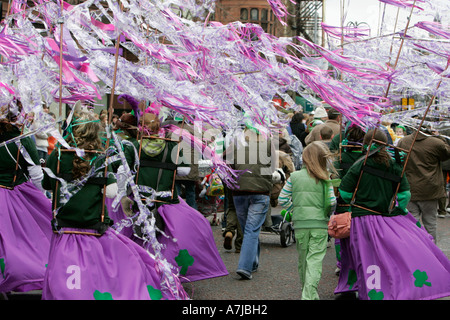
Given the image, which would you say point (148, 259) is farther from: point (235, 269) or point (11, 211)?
point (235, 269)

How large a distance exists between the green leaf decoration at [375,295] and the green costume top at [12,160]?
126 inches

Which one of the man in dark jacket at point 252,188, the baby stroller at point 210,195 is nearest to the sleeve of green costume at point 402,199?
the man in dark jacket at point 252,188

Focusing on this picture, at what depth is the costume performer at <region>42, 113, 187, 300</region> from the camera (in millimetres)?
4547

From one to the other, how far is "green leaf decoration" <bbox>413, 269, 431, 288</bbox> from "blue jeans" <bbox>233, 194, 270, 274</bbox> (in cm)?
199

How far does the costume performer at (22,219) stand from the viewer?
222 inches

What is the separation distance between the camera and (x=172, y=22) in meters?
5.87

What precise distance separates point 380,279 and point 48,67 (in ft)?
10.8

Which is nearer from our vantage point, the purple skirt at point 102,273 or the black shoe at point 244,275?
the purple skirt at point 102,273

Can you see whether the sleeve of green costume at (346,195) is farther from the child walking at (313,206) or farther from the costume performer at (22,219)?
the costume performer at (22,219)

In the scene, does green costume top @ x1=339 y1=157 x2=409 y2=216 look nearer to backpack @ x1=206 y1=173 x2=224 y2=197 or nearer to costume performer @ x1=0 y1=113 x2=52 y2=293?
costume performer @ x1=0 y1=113 x2=52 y2=293

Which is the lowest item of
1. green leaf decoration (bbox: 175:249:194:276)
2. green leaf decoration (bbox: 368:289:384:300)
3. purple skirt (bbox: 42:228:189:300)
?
green leaf decoration (bbox: 368:289:384:300)

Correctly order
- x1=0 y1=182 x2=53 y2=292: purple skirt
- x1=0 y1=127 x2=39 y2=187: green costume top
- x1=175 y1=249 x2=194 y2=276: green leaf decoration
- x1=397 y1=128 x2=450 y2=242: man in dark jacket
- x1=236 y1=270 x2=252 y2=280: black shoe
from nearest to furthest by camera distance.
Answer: x1=0 y1=182 x2=53 y2=292: purple skirt, x1=0 y1=127 x2=39 y2=187: green costume top, x1=175 y1=249 x2=194 y2=276: green leaf decoration, x1=236 y1=270 x2=252 y2=280: black shoe, x1=397 y1=128 x2=450 y2=242: man in dark jacket

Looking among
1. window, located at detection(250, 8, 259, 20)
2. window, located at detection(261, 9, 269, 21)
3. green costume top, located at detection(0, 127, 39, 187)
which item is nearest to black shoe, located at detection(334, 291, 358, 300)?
green costume top, located at detection(0, 127, 39, 187)

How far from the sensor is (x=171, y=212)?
630 cm
